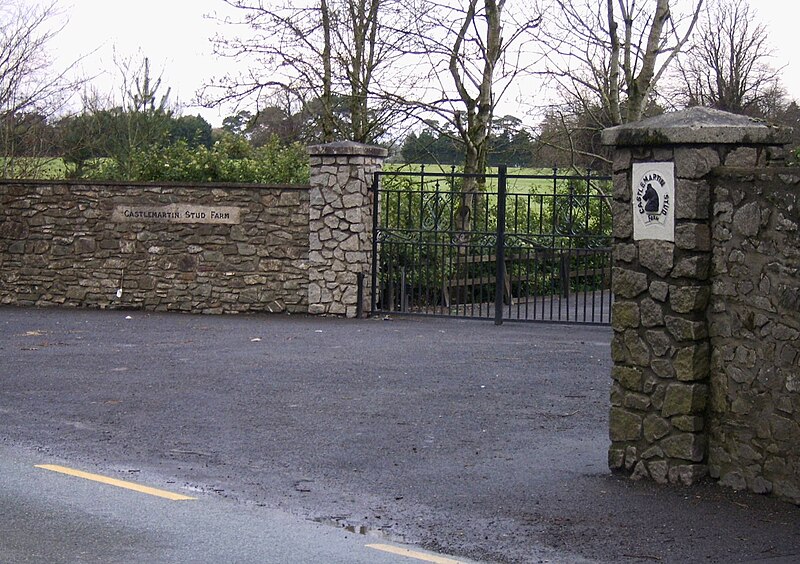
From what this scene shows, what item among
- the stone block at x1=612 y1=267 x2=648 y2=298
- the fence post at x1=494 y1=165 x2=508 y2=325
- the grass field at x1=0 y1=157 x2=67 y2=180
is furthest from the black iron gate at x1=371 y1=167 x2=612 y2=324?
the grass field at x1=0 y1=157 x2=67 y2=180

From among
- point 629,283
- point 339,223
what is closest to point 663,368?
point 629,283

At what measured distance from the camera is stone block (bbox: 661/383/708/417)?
701 centimetres

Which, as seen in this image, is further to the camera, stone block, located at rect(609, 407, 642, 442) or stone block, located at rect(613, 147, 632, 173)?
stone block, located at rect(613, 147, 632, 173)

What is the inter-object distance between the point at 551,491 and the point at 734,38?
3109cm

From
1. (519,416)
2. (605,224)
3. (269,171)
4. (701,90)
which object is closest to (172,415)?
(519,416)

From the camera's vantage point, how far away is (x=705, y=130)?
22.7 ft

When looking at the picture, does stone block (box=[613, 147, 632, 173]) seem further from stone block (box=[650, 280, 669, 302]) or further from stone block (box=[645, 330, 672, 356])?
stone block (box=[645, 330, 672, 356])

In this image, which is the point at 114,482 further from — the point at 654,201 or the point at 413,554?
the point at 654,201

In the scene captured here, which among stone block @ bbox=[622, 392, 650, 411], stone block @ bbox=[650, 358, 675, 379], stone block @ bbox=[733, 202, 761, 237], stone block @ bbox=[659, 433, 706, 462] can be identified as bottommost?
stone block @ bbox=[659, 433, 706, 462]

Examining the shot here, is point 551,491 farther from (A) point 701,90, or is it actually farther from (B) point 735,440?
(A) point 701,90

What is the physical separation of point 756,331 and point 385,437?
311 cm

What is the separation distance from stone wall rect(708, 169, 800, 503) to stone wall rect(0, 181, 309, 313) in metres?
10.9

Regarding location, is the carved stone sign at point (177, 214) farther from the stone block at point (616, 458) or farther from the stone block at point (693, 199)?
→ the stone block at point (693, 199)

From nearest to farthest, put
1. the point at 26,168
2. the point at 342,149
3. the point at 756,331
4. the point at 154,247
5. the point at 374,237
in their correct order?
the point at 756,331 < the point at 342,149 < the point at 374,237 < the point at 154,247 < the point at 26,168
